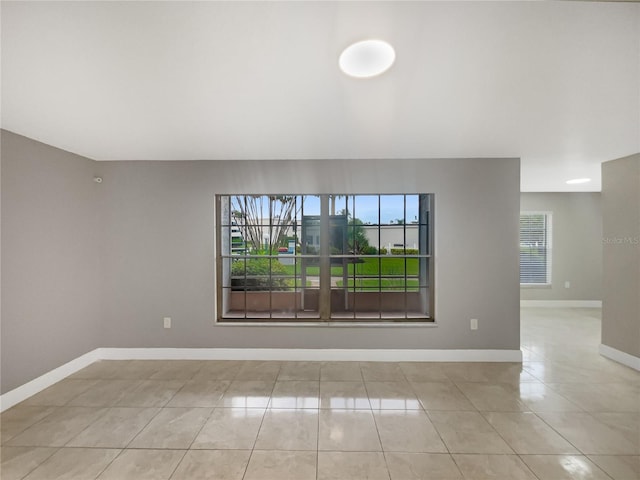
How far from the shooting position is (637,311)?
3418 millimetres

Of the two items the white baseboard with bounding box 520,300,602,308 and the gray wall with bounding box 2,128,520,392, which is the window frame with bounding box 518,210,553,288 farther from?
the gray wall with bounding box 2,128,520,392

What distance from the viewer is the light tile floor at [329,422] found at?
6.30 ft

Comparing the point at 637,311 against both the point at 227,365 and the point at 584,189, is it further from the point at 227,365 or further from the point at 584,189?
the point at 227,365

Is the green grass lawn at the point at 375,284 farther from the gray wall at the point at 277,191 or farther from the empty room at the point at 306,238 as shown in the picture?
the gray wall at the point at 277,191

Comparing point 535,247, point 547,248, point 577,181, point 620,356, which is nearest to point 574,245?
point 547,248

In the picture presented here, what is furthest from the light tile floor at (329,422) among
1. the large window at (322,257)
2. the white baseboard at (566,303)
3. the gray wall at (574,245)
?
the gray wall at (574,245)

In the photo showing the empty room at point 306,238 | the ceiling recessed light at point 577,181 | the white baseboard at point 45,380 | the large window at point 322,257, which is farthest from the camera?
the ceiling recessed light at point 577,181

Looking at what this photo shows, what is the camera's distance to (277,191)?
3.62m

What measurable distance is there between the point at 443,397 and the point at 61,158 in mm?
4453

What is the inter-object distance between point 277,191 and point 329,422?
244 centimetres

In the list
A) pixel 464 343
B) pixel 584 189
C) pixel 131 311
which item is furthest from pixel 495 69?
pixel 584 189

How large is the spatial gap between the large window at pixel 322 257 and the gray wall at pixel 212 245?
0.21 m

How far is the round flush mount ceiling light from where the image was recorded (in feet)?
5.57

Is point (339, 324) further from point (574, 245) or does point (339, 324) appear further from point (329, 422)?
point (574, 245)
